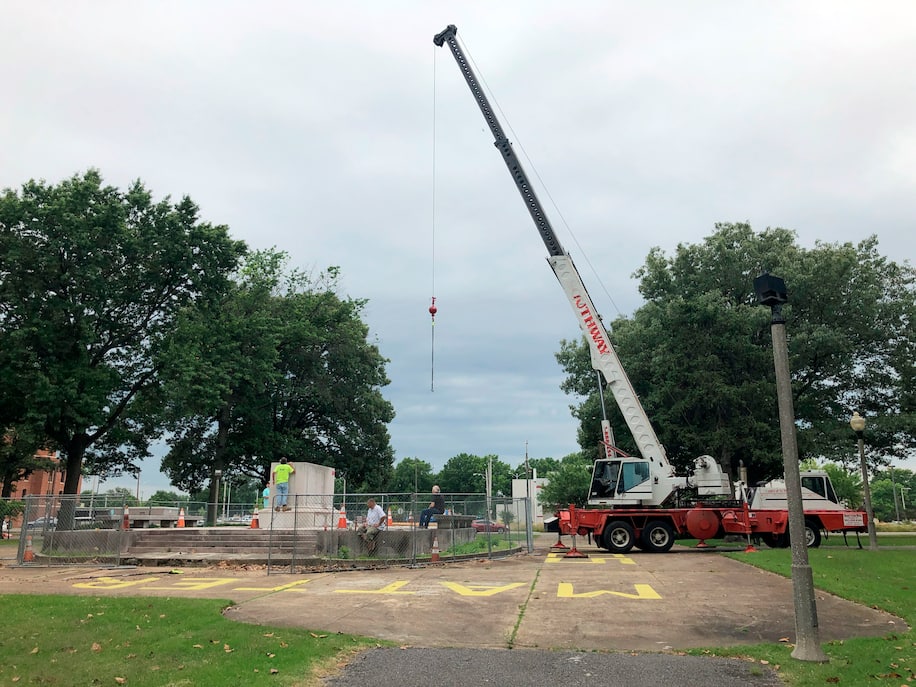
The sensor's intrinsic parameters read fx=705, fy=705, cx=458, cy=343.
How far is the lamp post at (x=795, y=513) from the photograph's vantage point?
24.5 ft

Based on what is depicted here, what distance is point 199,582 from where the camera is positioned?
14.9m

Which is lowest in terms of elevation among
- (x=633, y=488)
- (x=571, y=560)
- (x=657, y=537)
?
(x=571, y=560)

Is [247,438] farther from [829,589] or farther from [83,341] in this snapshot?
[829,589]

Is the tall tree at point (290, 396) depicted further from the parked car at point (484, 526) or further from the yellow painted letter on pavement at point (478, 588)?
the yellow painted letter on pavement at point (478, 588)

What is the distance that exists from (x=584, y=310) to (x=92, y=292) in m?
19.6

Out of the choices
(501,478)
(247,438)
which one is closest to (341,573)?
(247,438)

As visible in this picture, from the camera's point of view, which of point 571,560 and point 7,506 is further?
point 7,506

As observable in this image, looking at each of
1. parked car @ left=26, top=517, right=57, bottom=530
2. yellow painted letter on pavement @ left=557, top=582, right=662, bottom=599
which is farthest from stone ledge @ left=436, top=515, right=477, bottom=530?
parked car @ left=26, top=517, right=57, bottom=530

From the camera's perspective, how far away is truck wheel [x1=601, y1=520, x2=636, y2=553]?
22.8 meters

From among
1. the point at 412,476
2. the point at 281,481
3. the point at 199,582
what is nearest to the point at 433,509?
the point at 281,481

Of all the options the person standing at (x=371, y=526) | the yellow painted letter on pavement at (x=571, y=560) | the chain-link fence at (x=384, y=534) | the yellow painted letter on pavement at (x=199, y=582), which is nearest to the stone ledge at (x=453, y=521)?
the chain-link fence at (x=384, y=534)

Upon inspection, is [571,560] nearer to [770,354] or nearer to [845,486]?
[770,354]

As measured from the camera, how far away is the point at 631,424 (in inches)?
936

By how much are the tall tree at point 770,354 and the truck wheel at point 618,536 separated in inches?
392
